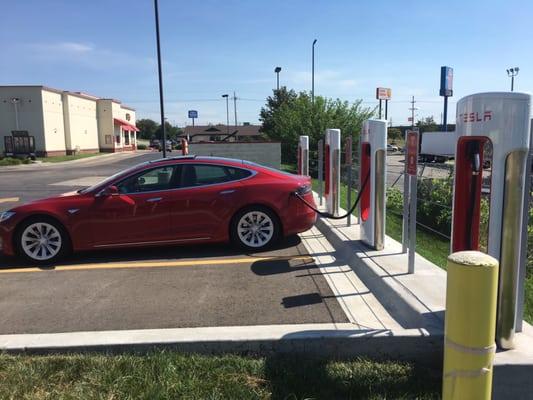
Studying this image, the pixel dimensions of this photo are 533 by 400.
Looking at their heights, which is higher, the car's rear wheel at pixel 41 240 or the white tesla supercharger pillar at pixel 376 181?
the white tesla supercharger pillar at pixel 376 181

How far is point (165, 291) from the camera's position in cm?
521

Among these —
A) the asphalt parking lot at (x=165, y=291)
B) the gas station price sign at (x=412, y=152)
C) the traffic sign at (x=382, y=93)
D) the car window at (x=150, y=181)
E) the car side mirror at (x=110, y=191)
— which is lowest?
the asphalt parking lot at (x=165, y=291)

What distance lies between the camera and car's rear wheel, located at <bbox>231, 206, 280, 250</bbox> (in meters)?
6.93

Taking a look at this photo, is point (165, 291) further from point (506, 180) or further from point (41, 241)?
point (506, 180)

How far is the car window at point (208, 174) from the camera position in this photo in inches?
275

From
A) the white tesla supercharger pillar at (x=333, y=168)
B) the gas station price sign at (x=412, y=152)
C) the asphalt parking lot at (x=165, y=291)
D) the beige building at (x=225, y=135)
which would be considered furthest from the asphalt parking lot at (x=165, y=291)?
the beige building at (x=225, y=135)

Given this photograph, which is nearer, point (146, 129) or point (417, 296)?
point (417, 296)

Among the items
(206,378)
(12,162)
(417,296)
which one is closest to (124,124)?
(12,162)

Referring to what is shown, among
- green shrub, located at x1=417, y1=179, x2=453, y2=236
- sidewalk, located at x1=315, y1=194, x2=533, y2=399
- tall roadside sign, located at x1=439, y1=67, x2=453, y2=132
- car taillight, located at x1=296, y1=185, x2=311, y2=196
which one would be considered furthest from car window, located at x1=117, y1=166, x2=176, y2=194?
tall roadside sign, located at x1=439, y1=67, x2=453, y2=132

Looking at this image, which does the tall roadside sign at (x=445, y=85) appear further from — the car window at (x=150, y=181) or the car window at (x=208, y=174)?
the car window at (x=150, y=181)

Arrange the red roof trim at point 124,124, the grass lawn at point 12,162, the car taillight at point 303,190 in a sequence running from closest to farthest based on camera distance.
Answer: the car taillight at point 303,190, the grass lawn at point 12,162, the red roof trim at point 124,124

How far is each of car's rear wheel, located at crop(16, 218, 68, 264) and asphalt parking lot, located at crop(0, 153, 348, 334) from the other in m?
0.19

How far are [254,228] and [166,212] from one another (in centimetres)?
126

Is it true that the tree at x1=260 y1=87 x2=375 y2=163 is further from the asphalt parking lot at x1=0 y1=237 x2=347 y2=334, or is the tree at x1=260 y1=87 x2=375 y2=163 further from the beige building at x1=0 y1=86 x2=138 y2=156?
the beige building at x1=0 y1=86 x2=138 y2=156
